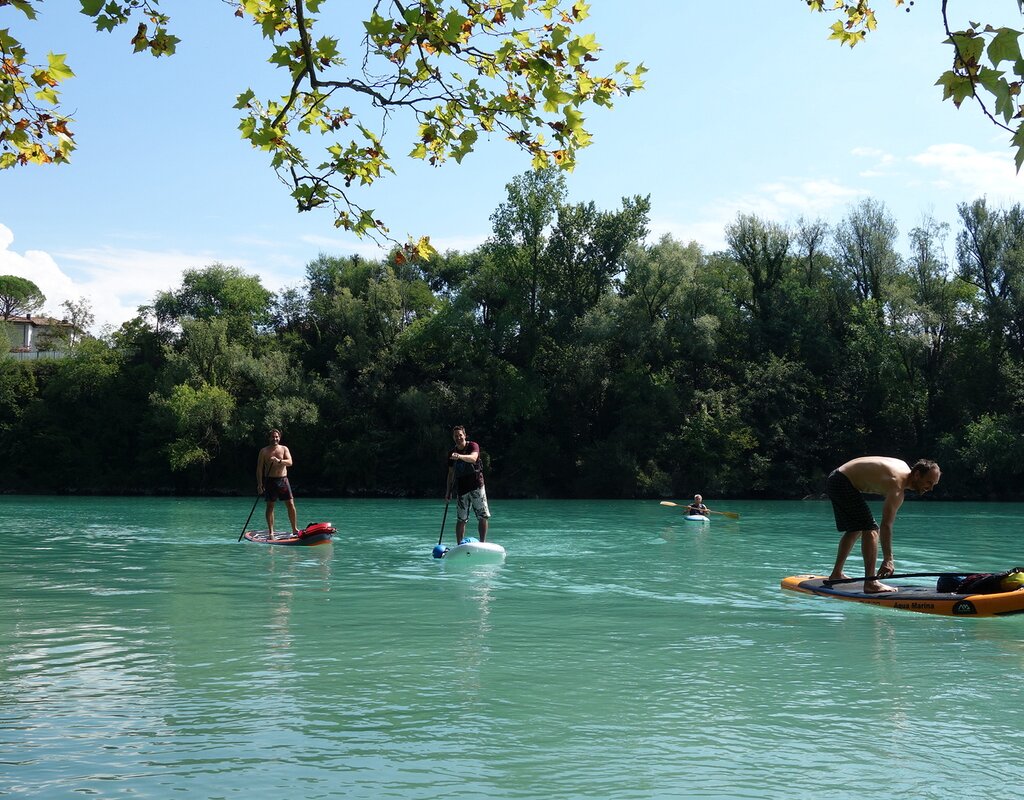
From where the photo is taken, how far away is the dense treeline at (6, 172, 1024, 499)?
53156mm

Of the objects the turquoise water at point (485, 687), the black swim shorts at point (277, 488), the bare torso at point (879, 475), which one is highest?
the bare torso at point (879, 475)

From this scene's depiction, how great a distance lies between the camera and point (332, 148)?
707 centimetres

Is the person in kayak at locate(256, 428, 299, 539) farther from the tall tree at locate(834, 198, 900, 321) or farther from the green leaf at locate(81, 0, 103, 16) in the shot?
the tall tree at locate(834, 198, 900, 321)

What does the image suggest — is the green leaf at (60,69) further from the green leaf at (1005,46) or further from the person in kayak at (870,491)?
the person in kayak at (870,491)

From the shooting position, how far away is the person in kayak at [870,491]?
11.7 metres

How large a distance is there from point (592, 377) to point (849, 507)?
43.0 m

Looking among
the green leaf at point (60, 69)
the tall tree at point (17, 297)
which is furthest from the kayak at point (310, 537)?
the tall tree at point (17, 297)

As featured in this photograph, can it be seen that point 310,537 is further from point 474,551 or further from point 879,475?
point 879,475

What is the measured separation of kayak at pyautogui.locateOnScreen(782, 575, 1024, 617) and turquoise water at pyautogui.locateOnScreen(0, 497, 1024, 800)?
138mm

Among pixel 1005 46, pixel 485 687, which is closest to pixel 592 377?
pixel 485 687

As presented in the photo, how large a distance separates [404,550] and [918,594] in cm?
1106

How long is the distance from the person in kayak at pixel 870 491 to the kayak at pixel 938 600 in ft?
0.59

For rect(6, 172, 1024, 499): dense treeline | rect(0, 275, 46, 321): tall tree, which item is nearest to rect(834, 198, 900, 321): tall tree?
rect(6, 172, 1024, 499): dense treeline

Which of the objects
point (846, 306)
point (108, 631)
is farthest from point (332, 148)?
point (846, 306)
